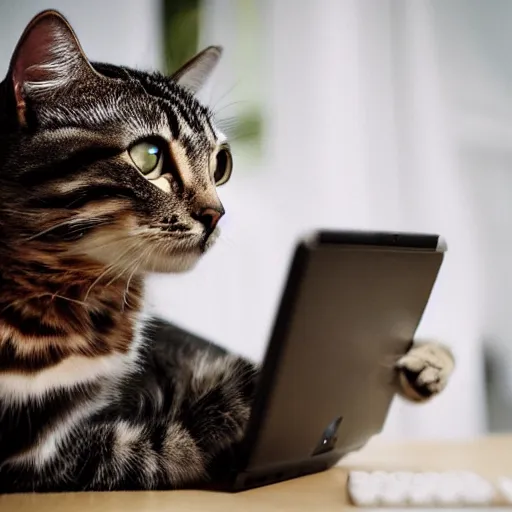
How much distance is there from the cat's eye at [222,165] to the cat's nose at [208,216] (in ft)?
0.37

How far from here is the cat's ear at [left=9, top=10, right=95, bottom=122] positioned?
82 cm

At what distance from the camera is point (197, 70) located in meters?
1.12

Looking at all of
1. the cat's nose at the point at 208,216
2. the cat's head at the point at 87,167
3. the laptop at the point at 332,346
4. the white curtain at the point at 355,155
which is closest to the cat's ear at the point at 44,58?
the cat's head at the point at 87,167

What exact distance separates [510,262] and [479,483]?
2.39ft

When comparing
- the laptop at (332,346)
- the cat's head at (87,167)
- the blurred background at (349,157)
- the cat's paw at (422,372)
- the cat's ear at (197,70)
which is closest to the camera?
the laptop at (332,346)

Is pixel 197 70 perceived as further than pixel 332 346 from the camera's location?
Yes

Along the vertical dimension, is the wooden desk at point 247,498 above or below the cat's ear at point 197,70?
below

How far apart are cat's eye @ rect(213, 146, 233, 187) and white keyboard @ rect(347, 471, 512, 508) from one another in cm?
44

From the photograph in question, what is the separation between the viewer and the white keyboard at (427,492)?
740 millimetres

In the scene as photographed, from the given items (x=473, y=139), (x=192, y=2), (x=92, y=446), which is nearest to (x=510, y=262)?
(x=473, y=139)

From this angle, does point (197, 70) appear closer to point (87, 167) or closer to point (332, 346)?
point (87, 167)

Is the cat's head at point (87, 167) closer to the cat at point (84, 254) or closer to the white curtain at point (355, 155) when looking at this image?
the cat at point (84, 254)

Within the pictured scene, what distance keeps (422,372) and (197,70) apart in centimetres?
56

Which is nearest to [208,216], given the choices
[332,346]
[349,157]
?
[332,346]
